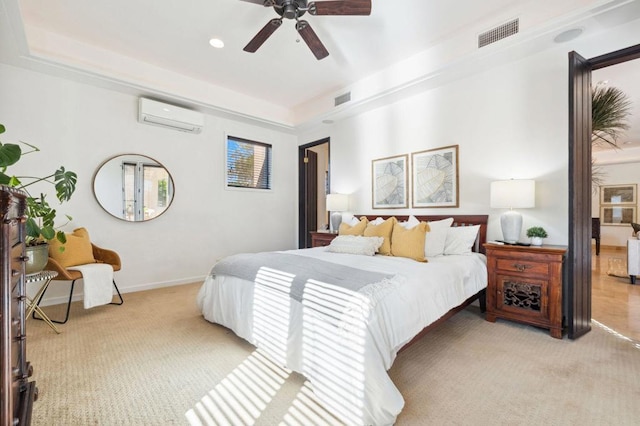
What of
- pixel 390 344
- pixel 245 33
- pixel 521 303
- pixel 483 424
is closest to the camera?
pixel 483 424

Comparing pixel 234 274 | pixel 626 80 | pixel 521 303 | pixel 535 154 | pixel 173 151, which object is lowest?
pixel 521 303

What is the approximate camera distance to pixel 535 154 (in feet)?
9.86

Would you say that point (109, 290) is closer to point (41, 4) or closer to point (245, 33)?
point (41, 4)

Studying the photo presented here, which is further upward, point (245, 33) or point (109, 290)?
A: point (245, 33)

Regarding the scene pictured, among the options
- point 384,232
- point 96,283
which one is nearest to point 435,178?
point 384,232

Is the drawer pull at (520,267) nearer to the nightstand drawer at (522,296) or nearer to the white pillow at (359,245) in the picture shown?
the nightstand drawer at (522,296)

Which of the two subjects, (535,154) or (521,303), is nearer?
(521,303)

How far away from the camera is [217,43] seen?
3.42 m

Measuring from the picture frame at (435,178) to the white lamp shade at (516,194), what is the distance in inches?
26.7

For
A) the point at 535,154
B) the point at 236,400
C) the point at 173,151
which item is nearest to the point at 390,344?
the point at 236,400

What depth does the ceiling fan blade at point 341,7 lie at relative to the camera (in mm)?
2312

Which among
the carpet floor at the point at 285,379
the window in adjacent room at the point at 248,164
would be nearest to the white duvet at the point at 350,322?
the carpet floor at the point at 285,379

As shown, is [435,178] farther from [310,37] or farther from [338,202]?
[310,37]

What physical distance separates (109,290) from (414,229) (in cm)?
329
